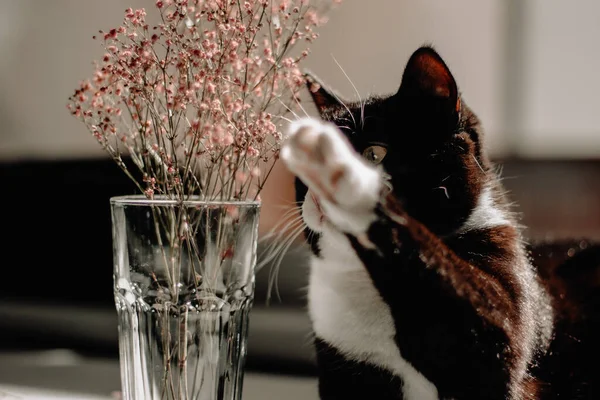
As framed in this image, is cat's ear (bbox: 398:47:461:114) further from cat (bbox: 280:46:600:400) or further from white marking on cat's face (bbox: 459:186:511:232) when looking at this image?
white marking on cat's face (bbox: 459:186:511:232)

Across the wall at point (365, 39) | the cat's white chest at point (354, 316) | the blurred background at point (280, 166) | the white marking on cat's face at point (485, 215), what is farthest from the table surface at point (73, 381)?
the wall at point (365, 39)

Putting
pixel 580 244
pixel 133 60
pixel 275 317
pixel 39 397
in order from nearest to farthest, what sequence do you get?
pixel 133 60, pixel 39 397, pixel 580 244, pixel 275 317

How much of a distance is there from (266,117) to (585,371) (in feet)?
2.01

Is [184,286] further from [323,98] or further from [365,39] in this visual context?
[365,39]

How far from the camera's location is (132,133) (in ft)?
2.40

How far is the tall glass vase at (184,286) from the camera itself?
0.67 metres

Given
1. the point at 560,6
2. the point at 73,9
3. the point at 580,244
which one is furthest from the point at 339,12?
the point at 580,244

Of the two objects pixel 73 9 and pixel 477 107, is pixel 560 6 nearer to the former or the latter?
pixel 477 107

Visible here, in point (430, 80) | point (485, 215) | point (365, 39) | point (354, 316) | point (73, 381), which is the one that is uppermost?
point (365, 39)

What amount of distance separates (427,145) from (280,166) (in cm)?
111

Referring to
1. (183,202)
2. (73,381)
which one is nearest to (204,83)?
(183,202)

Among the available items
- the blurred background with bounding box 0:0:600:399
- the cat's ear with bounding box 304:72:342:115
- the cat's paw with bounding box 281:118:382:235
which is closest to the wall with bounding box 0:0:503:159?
the blurred background with bounding box 0:0:600:399

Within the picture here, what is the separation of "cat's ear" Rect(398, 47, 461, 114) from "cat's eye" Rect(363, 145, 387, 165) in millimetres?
70

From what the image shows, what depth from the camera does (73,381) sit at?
115cm
